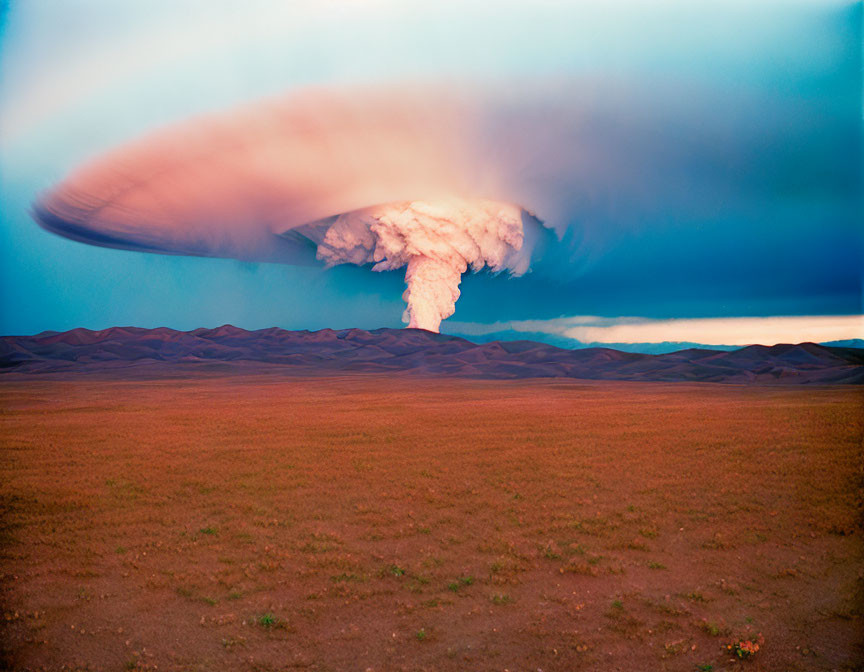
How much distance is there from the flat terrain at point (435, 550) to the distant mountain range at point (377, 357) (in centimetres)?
4140

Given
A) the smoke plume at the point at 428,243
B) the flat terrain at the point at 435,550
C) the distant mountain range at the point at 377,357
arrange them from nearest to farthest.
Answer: the flat terrain at the point at 435,550 → the distant mountain range at the point at 377,357 → the smoke plume at the point at 428,243

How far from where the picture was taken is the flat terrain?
9.45m

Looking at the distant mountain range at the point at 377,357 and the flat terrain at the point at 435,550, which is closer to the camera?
the flat terrain at the point at 435,550

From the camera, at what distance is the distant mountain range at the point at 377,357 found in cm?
6612

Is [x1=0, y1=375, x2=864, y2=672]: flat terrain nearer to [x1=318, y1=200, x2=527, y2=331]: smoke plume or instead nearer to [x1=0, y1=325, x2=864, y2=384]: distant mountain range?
[x1=0, y1=325, x2=864, y2=384]: distant mountain range

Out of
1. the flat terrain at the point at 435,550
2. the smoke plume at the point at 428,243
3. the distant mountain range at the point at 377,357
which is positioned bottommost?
the flat terrain at the point at 435,550

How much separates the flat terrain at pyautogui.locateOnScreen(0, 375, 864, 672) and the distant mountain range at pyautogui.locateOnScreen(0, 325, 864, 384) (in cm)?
4140

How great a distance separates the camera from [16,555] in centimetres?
1291

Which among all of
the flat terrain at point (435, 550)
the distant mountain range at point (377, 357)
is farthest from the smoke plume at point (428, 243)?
the flat terrain at point (435, 550)

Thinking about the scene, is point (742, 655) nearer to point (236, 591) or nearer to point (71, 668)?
point (236, 591)

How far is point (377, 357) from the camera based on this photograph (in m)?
112

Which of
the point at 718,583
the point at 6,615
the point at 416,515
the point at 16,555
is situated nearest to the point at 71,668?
the point at 6,615

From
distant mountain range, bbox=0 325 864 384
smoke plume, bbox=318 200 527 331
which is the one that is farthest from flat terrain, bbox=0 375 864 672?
smoke plume, bbox=318 200 527 331

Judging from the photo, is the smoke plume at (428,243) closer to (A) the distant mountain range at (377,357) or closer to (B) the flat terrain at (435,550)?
A: (A) the distant mountain range at (377,357)
